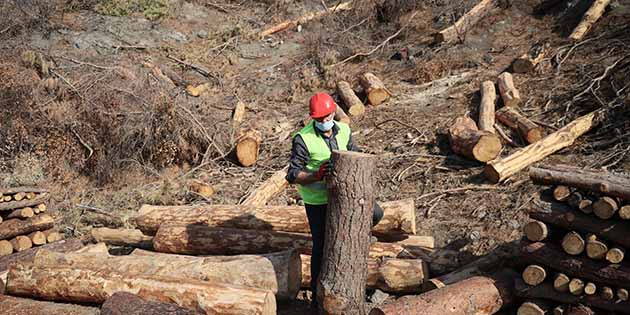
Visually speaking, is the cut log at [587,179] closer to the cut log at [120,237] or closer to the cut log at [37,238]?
the cut log at [120,237]

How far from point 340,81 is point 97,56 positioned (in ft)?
21.2

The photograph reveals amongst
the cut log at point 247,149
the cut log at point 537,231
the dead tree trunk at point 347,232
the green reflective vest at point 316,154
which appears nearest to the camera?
the dead tree trunk at point 347,232

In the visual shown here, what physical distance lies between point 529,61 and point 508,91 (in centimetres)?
133

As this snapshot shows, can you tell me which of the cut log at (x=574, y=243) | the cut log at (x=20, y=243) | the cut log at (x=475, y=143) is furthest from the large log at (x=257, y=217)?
the cut log at (x=475, y=143)

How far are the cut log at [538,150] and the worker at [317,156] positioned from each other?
11.0 feet

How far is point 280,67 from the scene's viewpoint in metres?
15.3

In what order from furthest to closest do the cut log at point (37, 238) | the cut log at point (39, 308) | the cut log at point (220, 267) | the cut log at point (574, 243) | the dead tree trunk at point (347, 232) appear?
the cut log at point (37, 238)
the cut log at point (39, 308)
the cut log at point (220, 267)
the dead tree trunk at point (347, 232)
the cut log at point (574, 243)

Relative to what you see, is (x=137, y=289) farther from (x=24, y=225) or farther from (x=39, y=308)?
(x=24, y=225)

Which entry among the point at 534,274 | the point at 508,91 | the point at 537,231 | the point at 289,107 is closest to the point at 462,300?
the point at 534,274

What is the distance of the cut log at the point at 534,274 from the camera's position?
495 cm

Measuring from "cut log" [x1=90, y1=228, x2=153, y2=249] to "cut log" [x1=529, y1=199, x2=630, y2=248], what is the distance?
5.14 m

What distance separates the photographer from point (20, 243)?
776cm

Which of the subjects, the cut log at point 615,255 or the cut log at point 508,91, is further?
the cut log at point 508,91

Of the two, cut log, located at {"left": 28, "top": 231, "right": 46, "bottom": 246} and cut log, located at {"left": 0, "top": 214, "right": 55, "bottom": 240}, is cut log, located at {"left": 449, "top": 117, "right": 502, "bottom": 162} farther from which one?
cut log, located at {"left": 28, "top": 231, "right": 46, "bottom": 246}
